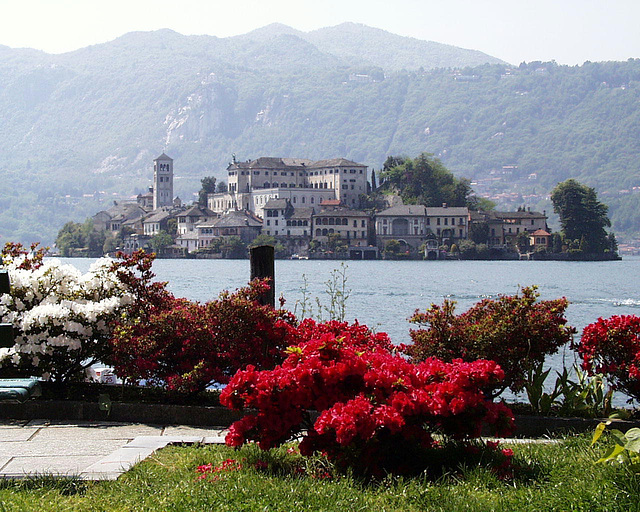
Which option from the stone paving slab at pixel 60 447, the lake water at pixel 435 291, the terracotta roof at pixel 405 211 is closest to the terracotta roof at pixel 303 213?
the terracotta roof at pixel 405 211

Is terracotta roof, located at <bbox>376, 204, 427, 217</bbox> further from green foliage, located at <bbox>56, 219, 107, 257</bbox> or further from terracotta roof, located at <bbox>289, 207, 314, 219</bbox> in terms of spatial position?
green foliage, located at <bbox>56, 219, 107, 257</bbox>

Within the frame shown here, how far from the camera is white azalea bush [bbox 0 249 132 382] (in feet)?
26.2

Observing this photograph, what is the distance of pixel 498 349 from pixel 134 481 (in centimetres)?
387

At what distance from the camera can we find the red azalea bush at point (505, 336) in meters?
7.99

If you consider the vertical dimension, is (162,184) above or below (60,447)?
above

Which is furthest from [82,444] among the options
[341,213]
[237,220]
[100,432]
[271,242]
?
[237,220]

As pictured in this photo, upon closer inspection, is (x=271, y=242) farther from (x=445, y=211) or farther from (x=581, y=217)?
(x=581, y=217)

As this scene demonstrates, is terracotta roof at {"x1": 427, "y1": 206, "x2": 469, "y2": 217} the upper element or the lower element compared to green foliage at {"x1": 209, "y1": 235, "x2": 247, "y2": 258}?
upper

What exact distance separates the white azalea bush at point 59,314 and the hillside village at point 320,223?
120m

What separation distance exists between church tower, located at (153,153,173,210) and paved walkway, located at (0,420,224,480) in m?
179

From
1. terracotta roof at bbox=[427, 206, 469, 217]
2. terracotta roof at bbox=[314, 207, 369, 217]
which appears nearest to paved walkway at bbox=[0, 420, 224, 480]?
terracotta roof at bbox=[314, 207, 369, 217]

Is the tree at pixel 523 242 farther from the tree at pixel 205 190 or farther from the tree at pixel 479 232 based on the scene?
the tree at pixel 205 190

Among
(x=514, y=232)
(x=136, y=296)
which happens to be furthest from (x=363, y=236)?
(x=136, y=296)

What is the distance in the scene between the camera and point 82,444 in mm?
6590
